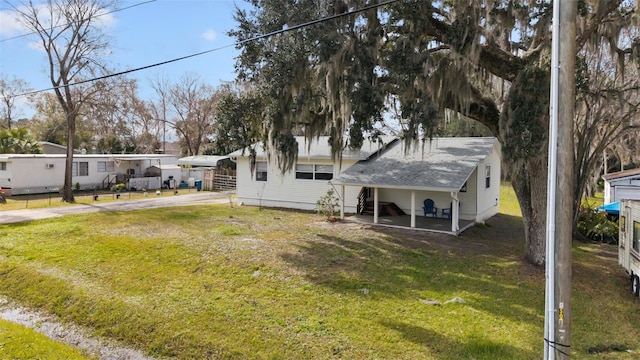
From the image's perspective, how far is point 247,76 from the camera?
34.1 feet

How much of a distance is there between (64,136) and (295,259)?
135 feet

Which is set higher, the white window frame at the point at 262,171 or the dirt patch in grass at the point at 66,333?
the white window frame at the point at 262,171

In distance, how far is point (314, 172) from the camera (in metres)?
17.5

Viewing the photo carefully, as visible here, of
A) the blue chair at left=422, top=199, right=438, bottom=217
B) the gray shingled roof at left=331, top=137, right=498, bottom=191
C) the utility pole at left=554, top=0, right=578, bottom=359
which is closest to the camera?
the utility pole at left=554, top=0, right=578, bottom=359

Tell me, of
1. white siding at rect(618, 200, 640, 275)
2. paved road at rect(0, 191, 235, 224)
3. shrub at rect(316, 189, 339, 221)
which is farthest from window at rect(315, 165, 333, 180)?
white siding at rect(618, 200, 640, 275)

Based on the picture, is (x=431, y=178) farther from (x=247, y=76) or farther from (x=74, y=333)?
(x=74, y=333)

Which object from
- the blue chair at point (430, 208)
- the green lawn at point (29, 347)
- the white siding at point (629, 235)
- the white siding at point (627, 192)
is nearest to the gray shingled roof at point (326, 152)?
the blue chair at point (430, 208)

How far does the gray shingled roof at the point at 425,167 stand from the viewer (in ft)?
42.9

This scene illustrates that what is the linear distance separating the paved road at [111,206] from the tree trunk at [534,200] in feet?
46.9

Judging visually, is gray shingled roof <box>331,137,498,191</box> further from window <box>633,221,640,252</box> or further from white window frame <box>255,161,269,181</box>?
window <box>633,221,640,252</box>

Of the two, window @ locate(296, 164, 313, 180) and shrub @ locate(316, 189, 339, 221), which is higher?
window @ locate(296, 164, 313, 180)

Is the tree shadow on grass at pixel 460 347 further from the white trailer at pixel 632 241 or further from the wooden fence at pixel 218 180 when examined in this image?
the wooden fence at pixel 218 180

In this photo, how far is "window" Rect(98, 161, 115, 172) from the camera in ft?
86.6

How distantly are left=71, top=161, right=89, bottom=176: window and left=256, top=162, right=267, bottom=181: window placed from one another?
535 inches
